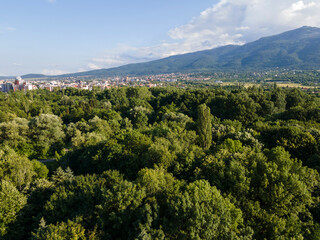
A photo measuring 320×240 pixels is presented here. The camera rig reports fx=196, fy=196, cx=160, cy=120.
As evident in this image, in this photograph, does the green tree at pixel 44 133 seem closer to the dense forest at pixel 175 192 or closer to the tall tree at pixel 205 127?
the dense forest at pixel 175 192

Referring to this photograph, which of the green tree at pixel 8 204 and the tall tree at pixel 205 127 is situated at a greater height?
the tall tree at pixel 205 127

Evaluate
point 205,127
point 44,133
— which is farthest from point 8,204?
point 44,133

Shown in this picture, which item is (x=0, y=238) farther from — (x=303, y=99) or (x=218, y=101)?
(x=303, y=99)

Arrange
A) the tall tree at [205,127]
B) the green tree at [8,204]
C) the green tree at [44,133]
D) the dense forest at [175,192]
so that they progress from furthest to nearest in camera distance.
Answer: the green tree at [44,133] < the tall tree at [205,127] < the green tree at [8,204] < the dense forest at [175,192]

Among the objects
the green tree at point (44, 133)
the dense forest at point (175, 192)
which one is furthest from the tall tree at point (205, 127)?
the green tree at point (44, 133)

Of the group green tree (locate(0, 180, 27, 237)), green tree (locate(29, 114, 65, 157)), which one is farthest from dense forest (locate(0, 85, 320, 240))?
green tree (locate(29, 114, 65, 157))

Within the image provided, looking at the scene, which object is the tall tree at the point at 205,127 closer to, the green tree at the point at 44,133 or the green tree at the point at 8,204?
the green tree at the point at 8,204

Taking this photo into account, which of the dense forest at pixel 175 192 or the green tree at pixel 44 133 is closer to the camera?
the dense forest at pixel 175 192

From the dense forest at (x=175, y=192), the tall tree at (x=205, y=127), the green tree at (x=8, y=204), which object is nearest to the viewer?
the dense forest at (x=175, y=192)

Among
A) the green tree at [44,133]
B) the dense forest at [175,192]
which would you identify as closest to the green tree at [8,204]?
the dense forest at [175,192]

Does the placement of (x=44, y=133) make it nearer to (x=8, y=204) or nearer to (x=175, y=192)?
(x=8, y=204)

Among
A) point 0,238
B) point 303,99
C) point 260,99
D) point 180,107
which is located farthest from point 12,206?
point 303,99
